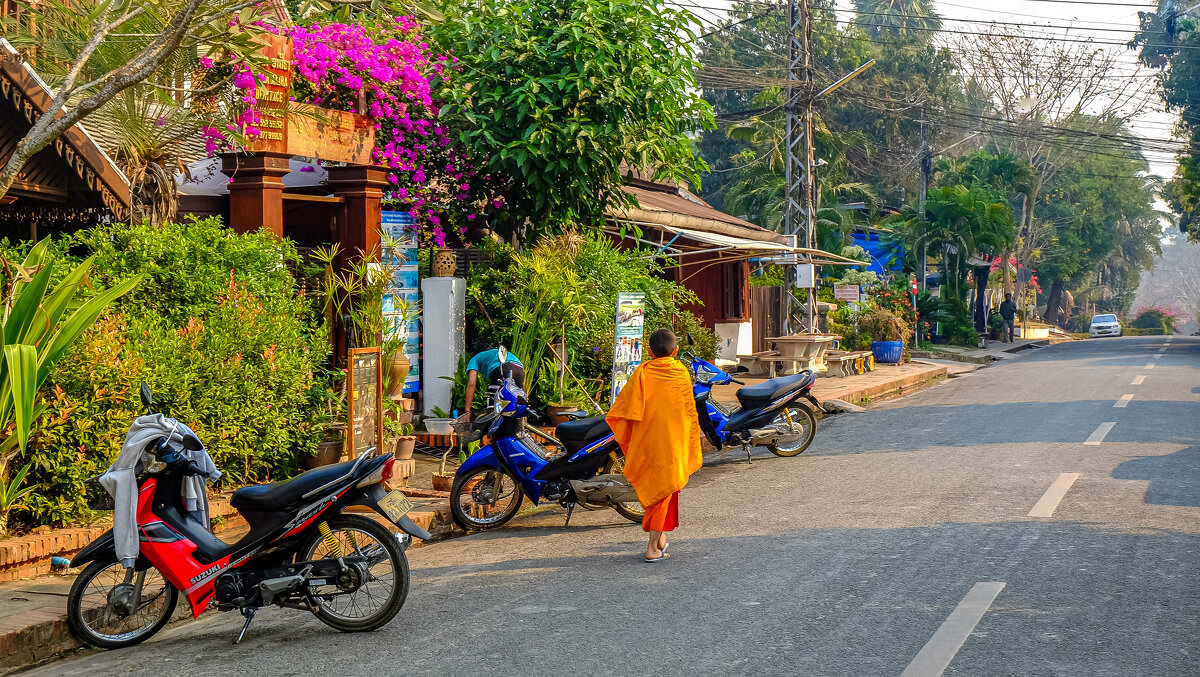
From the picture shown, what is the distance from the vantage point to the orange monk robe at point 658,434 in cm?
685

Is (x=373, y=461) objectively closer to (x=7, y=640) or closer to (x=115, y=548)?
(x=115, y=548)

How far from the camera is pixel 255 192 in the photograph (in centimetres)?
1034

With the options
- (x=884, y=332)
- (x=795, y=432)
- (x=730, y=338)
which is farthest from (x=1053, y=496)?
(x=884, y=332)

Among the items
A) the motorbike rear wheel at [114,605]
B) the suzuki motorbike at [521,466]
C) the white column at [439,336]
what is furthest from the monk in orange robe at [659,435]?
the white column at [439,336]

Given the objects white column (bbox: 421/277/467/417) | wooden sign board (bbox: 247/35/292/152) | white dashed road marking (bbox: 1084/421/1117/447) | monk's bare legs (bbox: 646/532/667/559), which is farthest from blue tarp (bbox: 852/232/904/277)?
monk's bare legs (bbox: 646/532/667/559)

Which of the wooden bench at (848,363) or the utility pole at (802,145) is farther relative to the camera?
the wooden bench at (848,363)

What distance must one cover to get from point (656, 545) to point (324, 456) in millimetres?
3790

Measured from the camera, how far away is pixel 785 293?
2109 cm

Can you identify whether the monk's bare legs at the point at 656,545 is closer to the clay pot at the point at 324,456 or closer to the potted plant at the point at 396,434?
the clay pot at the point at 324,456

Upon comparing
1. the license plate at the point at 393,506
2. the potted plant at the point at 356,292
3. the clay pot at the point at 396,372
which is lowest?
the license plate at the point at 393,506

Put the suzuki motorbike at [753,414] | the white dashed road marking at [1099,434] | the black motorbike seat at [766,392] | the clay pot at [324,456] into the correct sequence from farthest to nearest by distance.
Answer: the white dashed road marking at [1099,434] < the black motorbike seat at [766,392] < the suzuki motorbike at [753,414] < the clay pot at [324,456]

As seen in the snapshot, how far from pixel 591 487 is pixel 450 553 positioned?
3.94ft

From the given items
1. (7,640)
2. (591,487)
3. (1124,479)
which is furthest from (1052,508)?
(7,640)

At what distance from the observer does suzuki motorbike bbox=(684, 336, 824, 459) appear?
35.6 feet
